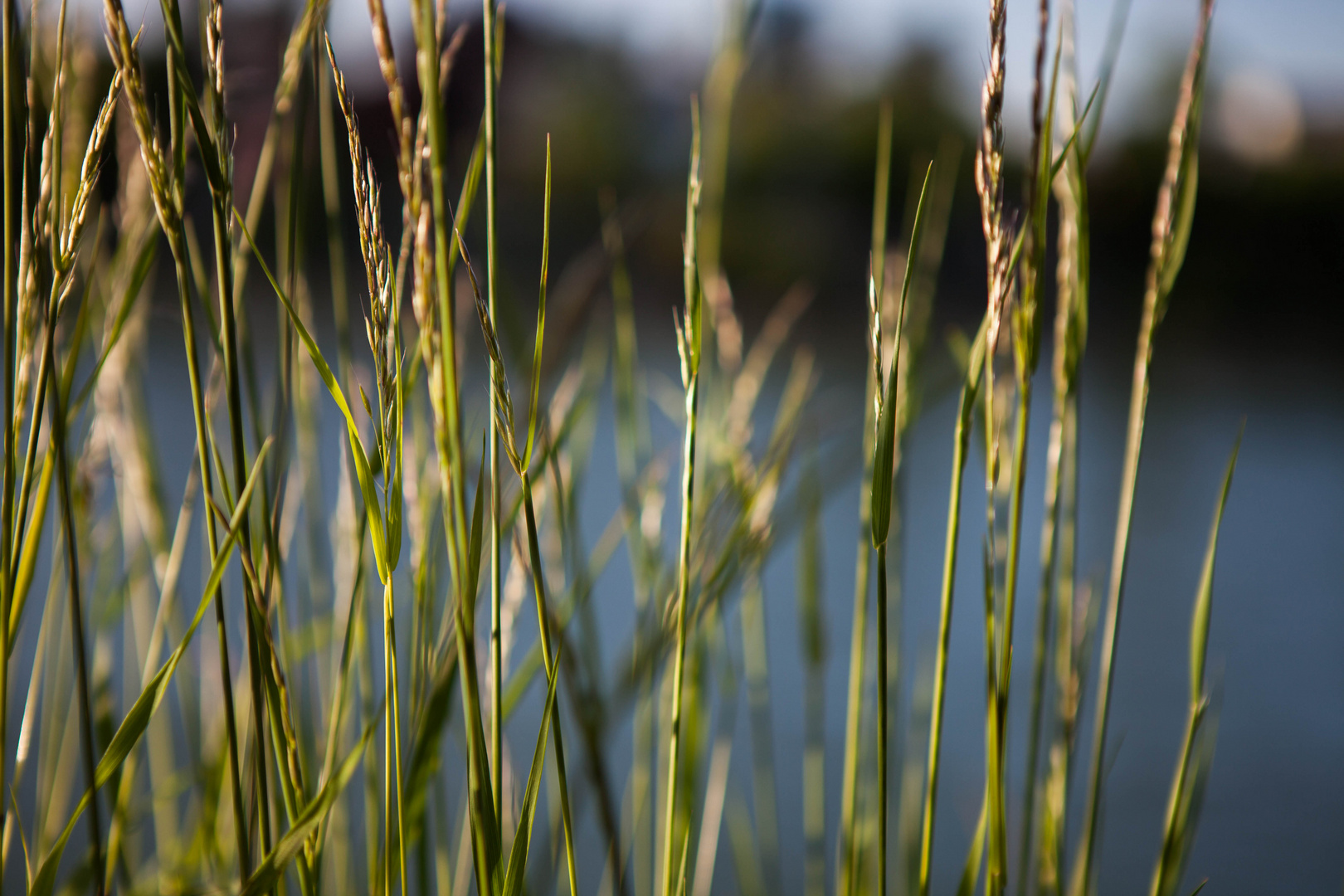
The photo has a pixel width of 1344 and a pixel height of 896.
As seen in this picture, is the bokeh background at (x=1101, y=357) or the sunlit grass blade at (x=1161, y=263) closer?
the sunlit grass blade at (x=1161, y=263)

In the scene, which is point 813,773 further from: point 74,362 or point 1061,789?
point 74,362

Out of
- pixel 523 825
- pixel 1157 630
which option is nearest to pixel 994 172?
pixel 523 825

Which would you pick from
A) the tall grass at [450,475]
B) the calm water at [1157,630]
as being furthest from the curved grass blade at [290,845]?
the calm water at [1157,630]

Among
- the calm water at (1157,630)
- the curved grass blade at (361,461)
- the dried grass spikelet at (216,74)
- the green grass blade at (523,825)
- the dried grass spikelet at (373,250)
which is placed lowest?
the calm water at (1157,630)

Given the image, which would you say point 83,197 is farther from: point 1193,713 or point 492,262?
point 1193,713

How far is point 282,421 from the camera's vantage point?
239 millimetres

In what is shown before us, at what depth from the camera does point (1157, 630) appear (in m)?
1.96

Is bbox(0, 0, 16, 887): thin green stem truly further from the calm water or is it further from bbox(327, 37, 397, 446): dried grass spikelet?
the calm water

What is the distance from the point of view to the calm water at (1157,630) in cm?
129

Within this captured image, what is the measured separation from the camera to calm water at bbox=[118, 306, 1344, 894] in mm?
1295

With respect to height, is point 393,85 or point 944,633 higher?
point 393,85

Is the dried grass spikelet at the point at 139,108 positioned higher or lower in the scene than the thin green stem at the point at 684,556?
higher

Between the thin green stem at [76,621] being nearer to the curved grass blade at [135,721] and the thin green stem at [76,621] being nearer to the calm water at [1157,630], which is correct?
the curved grass blade at [135,721]

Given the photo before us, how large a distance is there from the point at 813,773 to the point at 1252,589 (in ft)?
6.93
